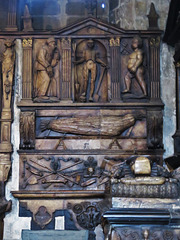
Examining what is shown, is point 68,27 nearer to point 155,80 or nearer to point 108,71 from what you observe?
point 108,71

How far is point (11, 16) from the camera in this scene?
8586 mm

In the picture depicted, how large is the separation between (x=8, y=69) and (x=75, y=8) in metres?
1.83

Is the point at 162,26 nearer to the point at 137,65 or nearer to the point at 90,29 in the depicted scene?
the point at 137,65

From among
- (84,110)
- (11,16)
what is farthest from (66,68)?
(11,16)

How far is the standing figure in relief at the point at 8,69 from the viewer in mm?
8352

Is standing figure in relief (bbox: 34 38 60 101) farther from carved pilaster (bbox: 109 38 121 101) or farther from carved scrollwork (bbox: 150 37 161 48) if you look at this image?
carved scrollwork (bbox: 150 37 161 48)

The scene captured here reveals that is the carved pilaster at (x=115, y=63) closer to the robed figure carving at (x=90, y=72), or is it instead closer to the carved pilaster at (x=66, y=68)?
the robed figure carving at (x=90, y=72)

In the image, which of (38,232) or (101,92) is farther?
(101,92)

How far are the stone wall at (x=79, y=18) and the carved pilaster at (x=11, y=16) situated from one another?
305 mm

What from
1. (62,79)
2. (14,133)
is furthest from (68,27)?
(14,133)

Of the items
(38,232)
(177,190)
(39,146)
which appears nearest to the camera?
(177,190)

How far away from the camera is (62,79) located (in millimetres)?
8391

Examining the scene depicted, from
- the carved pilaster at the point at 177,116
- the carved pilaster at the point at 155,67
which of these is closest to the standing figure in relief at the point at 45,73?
the carved pilaster at the point at 155,67

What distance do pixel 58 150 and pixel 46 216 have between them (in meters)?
1.11
